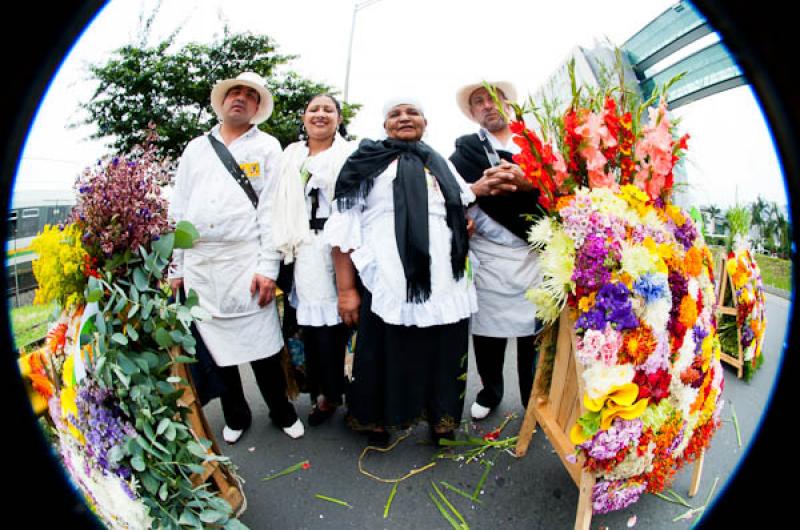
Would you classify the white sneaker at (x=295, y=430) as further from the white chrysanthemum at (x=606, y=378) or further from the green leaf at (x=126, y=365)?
the white chrysanthemum at (x=606, y=378)

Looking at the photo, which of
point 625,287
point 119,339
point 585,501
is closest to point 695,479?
point 585,501

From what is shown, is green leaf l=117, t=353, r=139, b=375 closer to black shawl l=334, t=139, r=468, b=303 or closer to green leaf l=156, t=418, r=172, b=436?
green leaf l=156, t=418, r=172, b=436

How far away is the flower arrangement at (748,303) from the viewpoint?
3527mm

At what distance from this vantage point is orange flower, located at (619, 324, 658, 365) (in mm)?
1666

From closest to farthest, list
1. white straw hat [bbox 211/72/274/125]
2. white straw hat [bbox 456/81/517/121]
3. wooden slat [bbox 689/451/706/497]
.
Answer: wooden slat [bbox 689/451/706/497]
white straw hat [bbox 211/72/274/125]
white straw hat [bbox 456/81/517/121]

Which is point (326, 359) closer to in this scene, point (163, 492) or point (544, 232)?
point (163, 492)

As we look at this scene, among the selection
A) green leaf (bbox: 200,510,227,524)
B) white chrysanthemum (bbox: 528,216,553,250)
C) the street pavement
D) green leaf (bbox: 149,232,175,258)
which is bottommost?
the street pavement

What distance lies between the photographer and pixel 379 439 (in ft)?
8.70

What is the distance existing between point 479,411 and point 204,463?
6.07 ft

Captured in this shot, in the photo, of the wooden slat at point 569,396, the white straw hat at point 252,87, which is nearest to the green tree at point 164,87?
the white straw hat at point 252,87

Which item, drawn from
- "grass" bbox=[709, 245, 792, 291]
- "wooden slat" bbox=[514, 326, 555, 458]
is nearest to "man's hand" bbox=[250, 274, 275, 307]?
"wooden slat" bbox=[514, 326, 555, 458]

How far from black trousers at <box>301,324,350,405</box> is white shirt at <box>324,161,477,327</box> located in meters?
0.49

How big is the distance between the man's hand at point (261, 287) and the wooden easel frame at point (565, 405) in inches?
63.0

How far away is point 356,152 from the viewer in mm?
2424
